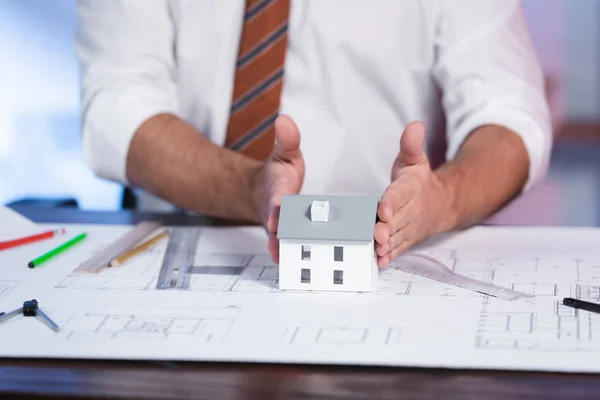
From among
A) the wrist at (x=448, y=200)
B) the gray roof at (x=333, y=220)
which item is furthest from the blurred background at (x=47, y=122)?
the gray roof at (x=333, y=220)

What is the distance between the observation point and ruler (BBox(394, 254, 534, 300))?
84cm

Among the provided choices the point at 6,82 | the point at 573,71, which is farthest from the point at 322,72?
the point at 573,71

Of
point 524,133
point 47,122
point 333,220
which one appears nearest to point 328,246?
point 333,220

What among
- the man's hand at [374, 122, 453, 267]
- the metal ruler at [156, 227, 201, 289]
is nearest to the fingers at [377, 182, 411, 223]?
the man's hand at [374, 122, 453, 267]

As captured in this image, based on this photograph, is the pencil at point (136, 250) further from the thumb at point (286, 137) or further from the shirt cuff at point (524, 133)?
the shirt cuff at point (524, 133)

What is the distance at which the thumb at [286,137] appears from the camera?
0.95m

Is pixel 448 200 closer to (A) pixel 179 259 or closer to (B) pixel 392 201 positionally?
(B) pixel 392 201

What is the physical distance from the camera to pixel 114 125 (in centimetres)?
130

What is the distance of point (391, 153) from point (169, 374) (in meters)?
0.76

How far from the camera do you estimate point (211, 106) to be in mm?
1354

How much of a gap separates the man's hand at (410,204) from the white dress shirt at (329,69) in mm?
280

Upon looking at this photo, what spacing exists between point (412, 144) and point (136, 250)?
1.10 ft

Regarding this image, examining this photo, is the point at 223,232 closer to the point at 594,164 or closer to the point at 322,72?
the point at 322,72

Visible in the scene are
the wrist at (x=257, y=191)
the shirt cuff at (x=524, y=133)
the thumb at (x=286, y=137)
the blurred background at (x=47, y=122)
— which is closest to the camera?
the thumb at (x=286, y=137)
